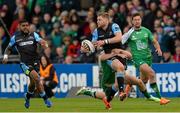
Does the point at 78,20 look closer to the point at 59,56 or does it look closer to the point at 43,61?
the point at 59,56

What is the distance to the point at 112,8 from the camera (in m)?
28.6

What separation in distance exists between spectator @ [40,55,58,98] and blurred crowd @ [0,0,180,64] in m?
1.06

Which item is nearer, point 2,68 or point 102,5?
point 2,68

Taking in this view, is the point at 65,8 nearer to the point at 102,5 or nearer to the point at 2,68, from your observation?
the point at 102,5

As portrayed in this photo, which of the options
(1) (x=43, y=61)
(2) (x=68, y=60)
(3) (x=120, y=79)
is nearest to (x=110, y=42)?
(3) (x=120, y=79)

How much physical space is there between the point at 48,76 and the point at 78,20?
12.2 ft

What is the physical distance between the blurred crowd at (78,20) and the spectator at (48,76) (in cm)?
106

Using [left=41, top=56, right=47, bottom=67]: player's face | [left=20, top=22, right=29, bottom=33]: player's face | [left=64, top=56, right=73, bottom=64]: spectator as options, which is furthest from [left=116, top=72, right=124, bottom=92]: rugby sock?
[left=64, top=56, right=73, bottom=64]: spectator

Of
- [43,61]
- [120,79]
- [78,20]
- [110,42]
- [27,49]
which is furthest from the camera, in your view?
[78,20]

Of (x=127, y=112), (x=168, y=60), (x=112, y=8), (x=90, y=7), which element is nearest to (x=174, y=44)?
(x=168, y=60)

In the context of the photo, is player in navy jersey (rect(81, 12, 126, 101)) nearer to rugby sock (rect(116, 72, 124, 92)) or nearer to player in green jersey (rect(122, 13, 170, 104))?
rugby sock (rect(116, 72, 124, 92))

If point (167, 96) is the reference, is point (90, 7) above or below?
above

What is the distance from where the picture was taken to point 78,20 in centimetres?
2944

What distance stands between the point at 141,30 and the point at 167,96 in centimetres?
473
